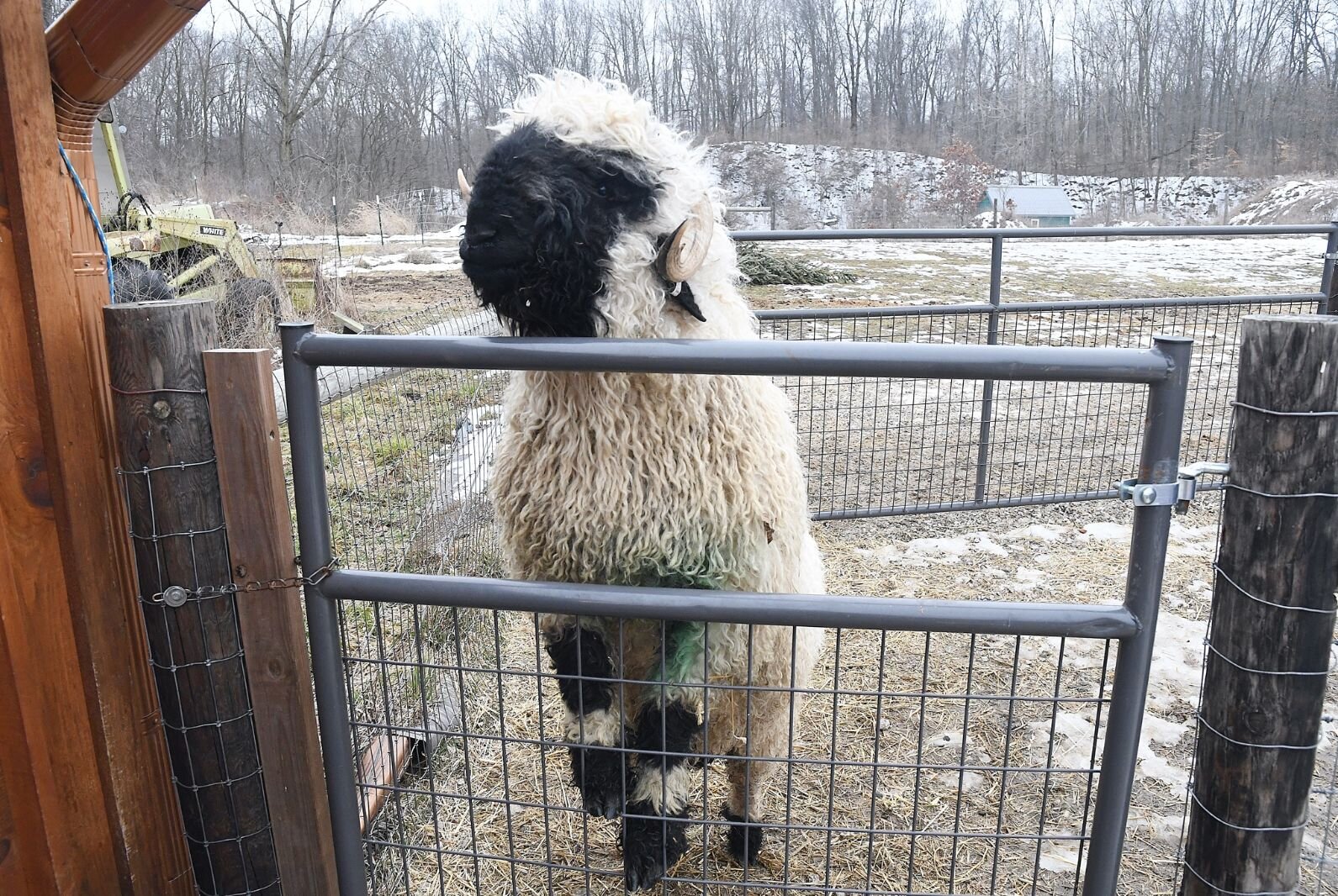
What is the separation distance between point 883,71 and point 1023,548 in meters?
53.4

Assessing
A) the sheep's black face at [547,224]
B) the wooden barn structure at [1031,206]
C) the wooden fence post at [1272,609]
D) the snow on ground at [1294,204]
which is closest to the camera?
the wooden fence post at [1272,609]

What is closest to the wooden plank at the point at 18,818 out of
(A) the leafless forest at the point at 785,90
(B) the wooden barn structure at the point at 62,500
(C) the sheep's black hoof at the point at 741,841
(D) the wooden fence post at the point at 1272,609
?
(B) the wooden barn structure at the point at 62,500

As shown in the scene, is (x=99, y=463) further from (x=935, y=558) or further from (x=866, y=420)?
(x=866, y=420)

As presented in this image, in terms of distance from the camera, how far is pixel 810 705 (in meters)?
4.04

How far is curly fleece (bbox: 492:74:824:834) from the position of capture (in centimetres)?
236

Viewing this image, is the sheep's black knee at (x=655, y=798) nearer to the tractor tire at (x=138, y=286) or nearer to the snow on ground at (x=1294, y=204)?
the tractor tire at (x=138, y=286)

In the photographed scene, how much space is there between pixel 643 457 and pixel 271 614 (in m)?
0.99

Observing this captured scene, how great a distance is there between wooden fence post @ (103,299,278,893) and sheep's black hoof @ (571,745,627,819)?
31.3 inches

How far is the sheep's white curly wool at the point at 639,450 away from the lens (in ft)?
7.75

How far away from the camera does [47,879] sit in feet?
6.34

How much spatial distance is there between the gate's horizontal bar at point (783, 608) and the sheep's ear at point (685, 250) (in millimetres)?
879

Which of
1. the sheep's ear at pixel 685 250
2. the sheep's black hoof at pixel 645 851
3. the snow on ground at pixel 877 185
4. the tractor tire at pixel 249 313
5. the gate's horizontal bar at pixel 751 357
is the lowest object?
the sheep's black hoof at pixel 645 851

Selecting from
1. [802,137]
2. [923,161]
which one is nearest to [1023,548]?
[923,161]

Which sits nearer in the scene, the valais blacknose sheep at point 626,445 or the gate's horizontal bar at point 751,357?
the gate's horizontal bar at point 751,357
